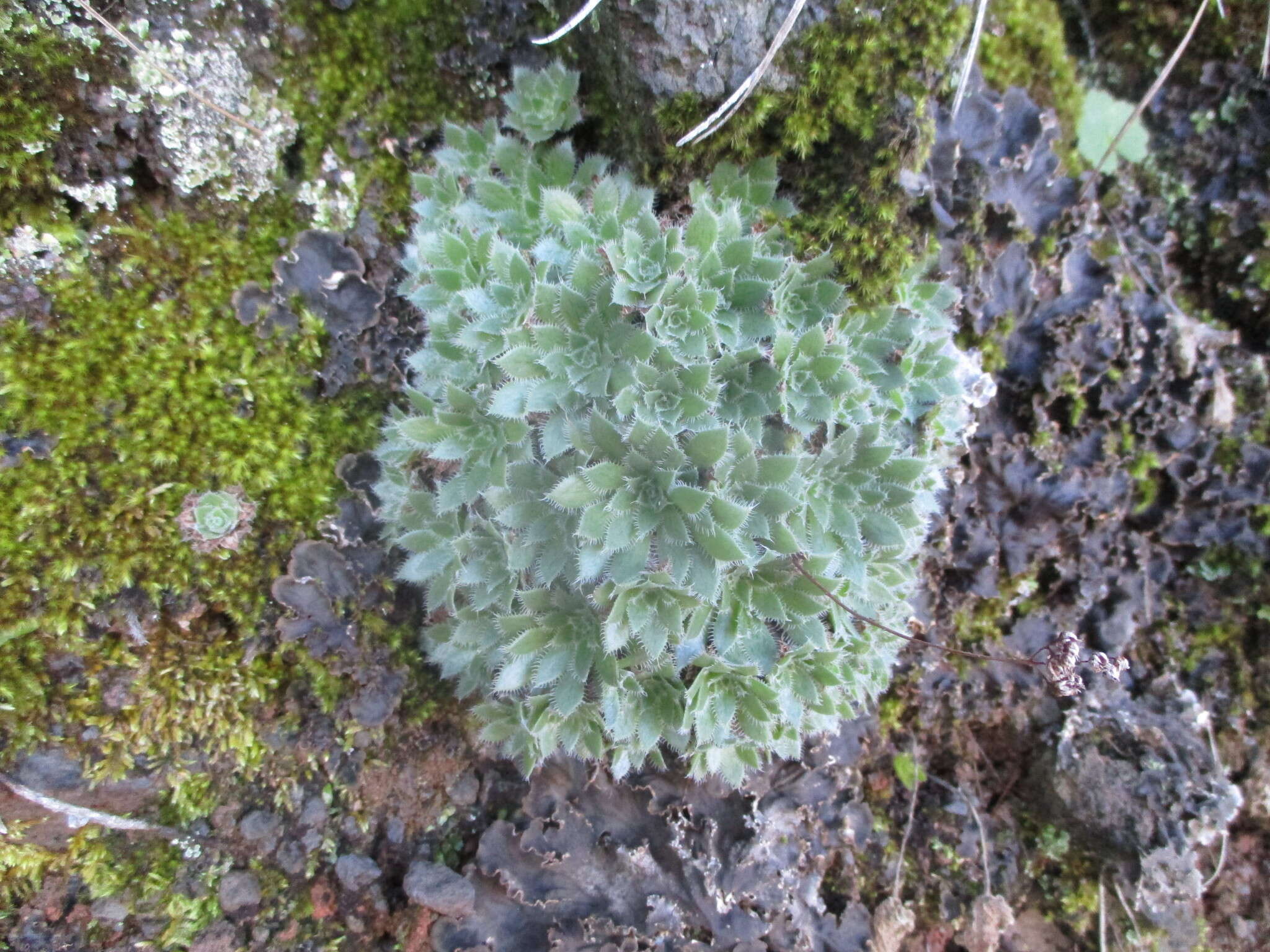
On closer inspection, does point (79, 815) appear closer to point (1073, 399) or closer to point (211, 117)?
point (211, 117)

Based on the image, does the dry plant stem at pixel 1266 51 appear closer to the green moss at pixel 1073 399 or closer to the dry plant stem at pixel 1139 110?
the dry plant stem at pixel 1139 110

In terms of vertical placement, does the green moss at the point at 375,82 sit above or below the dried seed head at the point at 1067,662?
above

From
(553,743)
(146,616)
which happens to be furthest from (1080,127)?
(146,616)

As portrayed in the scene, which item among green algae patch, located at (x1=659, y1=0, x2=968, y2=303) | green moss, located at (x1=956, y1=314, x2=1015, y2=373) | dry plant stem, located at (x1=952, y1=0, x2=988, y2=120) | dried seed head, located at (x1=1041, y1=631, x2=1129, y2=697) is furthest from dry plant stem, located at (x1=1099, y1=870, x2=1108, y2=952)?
dry plant stem, located at (x1=952, y1=0, x2=988, y2=120)

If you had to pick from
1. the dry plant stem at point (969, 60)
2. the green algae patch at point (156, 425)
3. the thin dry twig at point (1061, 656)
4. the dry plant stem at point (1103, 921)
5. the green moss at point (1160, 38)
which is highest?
the green moss at point (1160, 38)

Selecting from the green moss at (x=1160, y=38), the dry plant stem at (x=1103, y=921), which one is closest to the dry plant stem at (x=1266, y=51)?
the green moss at (x=1160, y=38)

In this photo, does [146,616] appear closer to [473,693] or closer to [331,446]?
[331,446]
